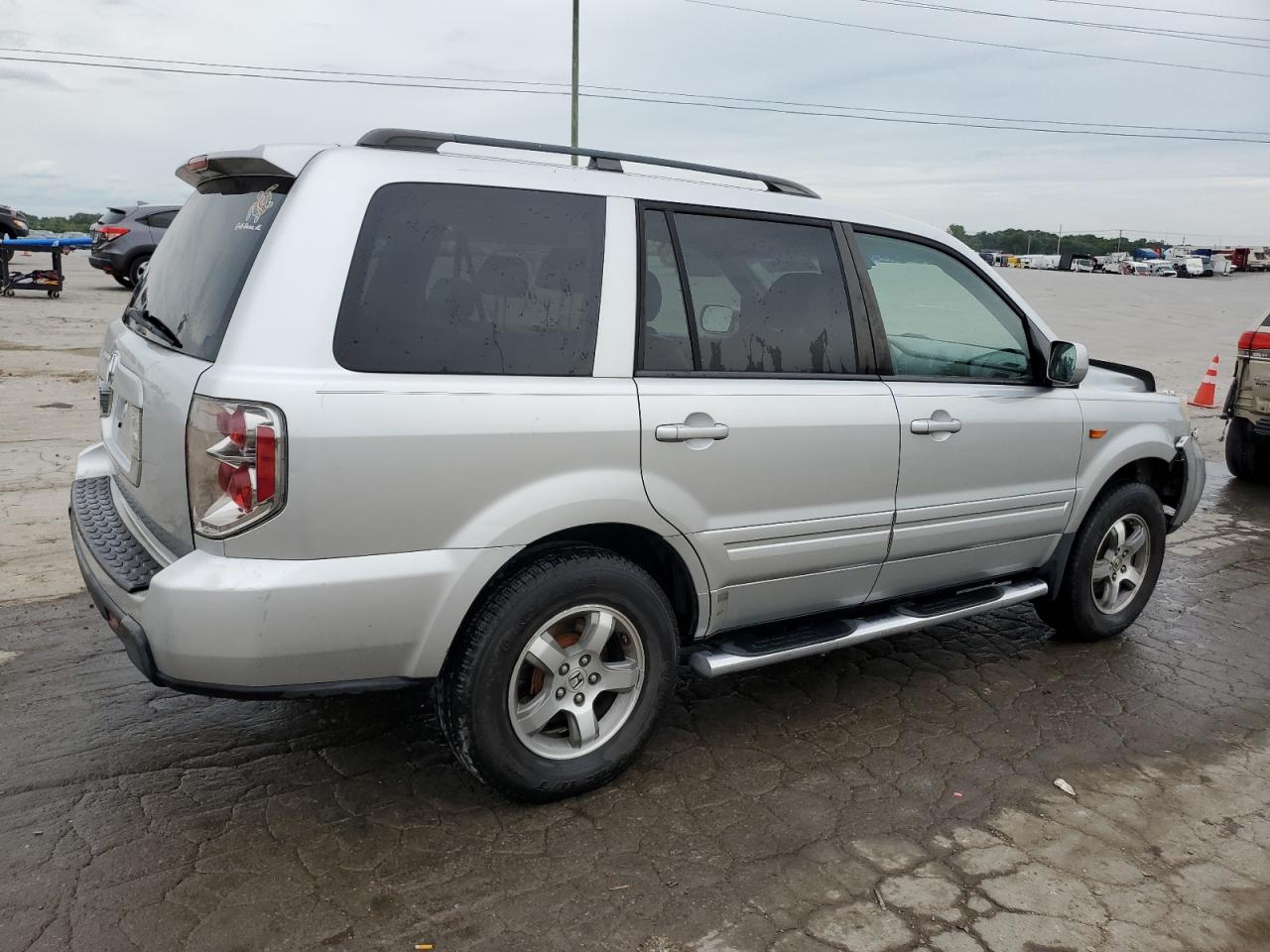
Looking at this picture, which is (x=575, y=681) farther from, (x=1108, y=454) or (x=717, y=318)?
(x=1108, y=454)

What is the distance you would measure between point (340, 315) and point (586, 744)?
4.98 feet

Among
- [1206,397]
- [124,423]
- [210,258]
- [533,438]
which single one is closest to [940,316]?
[533,438]

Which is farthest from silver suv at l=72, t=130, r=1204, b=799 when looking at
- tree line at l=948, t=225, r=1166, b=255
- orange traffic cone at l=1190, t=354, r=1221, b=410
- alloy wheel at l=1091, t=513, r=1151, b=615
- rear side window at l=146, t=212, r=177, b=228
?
tree line at l=948, t=225, r=1166, b=255

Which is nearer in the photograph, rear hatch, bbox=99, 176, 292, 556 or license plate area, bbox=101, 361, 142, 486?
rear hatch, bbox=99, 176, 292, 556

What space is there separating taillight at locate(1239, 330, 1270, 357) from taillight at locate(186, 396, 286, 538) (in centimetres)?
853

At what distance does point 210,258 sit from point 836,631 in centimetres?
242

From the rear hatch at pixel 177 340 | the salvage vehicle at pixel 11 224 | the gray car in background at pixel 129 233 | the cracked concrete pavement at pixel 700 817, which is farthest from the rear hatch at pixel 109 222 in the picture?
the rear hatch at pixel 177 340

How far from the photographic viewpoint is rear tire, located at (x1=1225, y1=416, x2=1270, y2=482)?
908cm

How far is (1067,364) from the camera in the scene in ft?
14.2

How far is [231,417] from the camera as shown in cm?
267

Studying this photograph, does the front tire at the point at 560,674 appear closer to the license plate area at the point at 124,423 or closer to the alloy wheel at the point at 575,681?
the alloy wheel at the point at 575,681

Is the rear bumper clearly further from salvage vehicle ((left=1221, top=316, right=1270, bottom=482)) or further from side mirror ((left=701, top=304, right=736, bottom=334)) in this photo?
salvage vehicle ((left=1221, top=316, right=1270, bottom=482))

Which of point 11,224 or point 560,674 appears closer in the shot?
point 560,674

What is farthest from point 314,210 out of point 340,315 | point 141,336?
point 141,336
